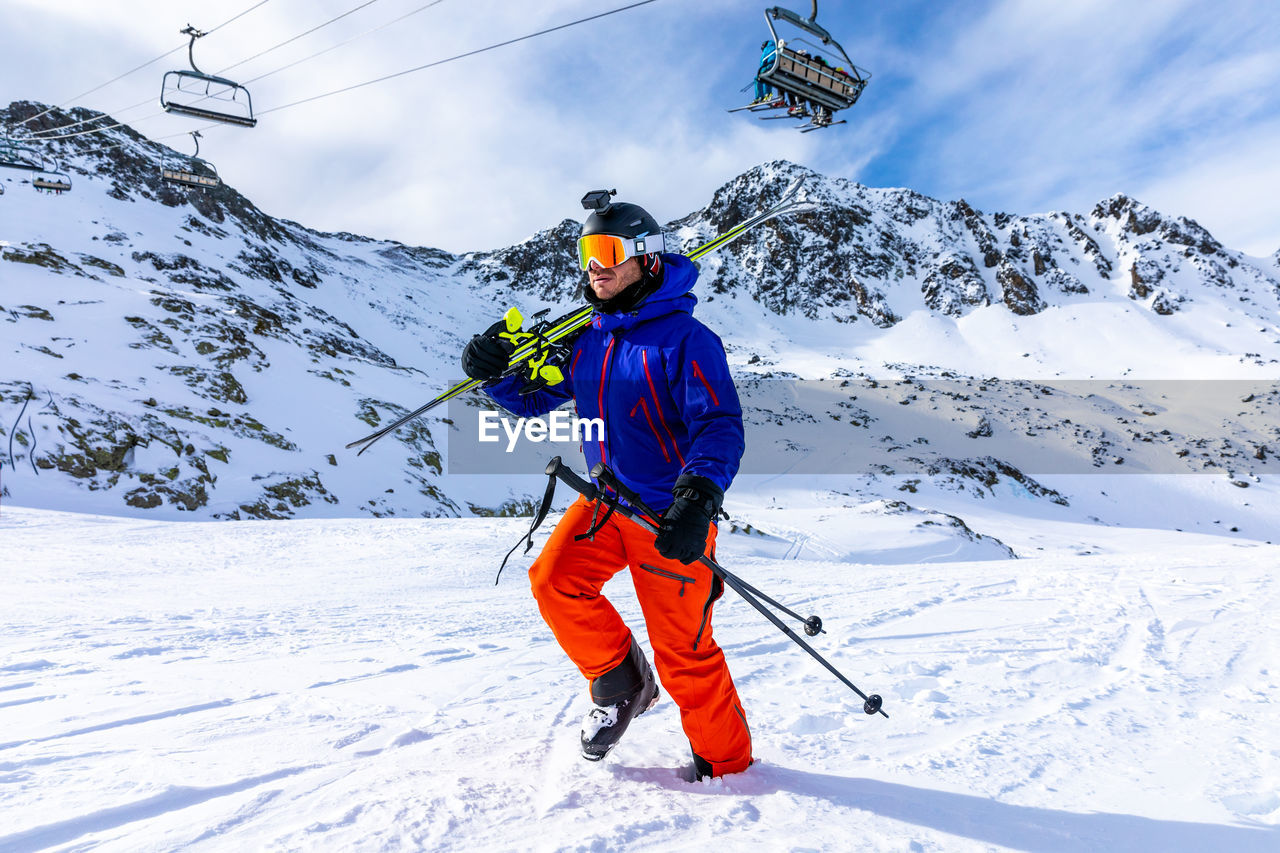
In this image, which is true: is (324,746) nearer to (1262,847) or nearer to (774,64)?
(1262,847)

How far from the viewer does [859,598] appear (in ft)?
20.6

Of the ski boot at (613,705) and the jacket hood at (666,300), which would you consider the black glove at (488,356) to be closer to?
the jacket hood at (666,300)

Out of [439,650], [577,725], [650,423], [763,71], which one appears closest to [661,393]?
[650,423]

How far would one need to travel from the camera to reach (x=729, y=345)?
74688 millimetres

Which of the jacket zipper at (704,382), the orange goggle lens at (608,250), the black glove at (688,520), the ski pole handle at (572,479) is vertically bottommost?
the black glove at (688,520)

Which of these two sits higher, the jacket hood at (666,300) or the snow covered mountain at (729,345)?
the snow covered mountain at (729,345)

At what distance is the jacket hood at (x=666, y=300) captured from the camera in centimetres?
264

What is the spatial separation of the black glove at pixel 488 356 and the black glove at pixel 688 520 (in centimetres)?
118

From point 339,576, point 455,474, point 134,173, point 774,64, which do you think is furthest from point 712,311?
point 339,576

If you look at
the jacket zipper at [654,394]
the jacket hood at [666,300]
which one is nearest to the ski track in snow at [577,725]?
the jacket zipper at [654,394]

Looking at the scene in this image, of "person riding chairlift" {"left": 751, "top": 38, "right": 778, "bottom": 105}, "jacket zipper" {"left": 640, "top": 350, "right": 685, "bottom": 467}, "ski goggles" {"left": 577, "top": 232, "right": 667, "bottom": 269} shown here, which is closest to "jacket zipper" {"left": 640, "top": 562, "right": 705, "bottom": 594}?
"jacket zipper" {"left": 640, "top": 350, "right": 685, "bottom": 467}

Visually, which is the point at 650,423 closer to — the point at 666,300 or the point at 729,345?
the point at 666,300

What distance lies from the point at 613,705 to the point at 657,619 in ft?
1.42

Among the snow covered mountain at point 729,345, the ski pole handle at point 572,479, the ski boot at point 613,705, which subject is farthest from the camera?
the snow covered mountain at point 729,345
